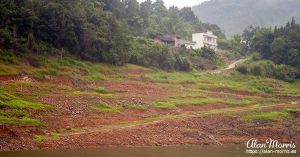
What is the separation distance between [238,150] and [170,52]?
163 feet

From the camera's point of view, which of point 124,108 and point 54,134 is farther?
point 124,108

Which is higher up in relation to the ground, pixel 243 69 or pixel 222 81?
pixel 243 69

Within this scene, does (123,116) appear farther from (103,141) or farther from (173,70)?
(173,70)

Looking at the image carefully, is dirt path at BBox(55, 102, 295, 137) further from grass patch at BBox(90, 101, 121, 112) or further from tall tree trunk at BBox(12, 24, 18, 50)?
tall tree trunk at BBox(12, 24, 18, 50)

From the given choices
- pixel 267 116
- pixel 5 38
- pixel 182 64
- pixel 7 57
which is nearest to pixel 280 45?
pixel 182 64

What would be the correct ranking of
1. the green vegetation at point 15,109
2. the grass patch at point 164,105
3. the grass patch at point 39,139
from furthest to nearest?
the grass patch at point 164,105
the green vegetation at point 15,109
the grass patch at point 39,139

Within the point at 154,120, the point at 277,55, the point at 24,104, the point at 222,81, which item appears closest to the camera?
the point at 24,104

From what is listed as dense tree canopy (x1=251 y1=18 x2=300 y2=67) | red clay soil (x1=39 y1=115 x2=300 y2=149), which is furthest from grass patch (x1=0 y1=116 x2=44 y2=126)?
dense tree canopy (x1=251 y1=18 x2=300 y2=67)

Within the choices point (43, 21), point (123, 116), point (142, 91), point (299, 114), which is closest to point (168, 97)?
point (142, 91)

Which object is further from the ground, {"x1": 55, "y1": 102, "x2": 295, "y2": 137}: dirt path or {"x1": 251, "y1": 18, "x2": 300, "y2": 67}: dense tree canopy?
{"x1": 251, "y1": 18, "x2": 300, "y2": 67}: dense tree canopy

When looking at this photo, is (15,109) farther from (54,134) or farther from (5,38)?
(5,38)

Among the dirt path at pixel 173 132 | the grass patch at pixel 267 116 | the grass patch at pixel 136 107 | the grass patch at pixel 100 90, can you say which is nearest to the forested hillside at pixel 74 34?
the grass patch at pixel 100 90

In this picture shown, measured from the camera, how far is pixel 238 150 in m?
33.9

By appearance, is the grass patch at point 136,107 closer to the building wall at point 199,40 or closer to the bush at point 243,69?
the bush at point 243,69
